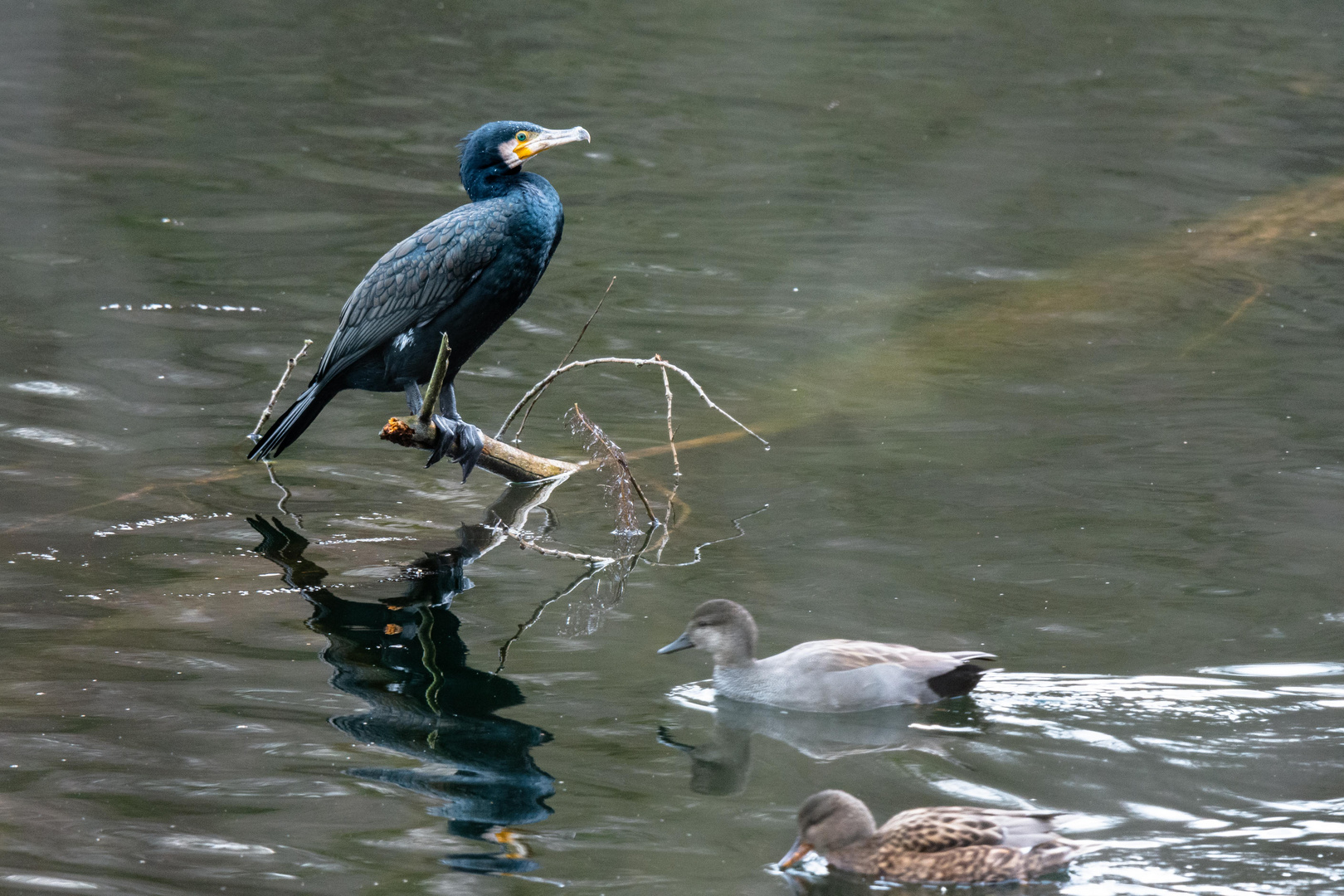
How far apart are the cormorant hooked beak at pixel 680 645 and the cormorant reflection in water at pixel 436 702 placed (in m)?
0.49

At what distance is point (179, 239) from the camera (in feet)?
33.2

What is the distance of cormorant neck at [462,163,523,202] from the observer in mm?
6230

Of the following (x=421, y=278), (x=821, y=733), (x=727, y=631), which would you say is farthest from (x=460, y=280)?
(x=821, y=733)

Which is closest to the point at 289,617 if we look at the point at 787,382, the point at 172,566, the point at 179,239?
the point at 172,566

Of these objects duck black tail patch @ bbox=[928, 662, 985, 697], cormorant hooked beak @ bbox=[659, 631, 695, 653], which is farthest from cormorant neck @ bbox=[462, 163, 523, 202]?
duck black tail patch @ bbox=[928, 662, 985, 697]

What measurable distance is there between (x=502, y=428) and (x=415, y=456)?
2.53 feet

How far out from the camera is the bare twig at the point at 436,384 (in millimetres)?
5703

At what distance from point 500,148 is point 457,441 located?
1.13 metres

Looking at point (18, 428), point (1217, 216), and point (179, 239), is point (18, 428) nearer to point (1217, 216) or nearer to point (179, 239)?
point (179, 239)

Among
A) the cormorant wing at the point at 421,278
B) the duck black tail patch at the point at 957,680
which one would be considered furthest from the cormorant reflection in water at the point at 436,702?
the duck black tail patch at the point at 957,680

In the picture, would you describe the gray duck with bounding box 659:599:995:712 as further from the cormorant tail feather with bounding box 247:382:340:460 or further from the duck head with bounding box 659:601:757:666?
the cormorant tail feather with bounding box 247:382:340:460

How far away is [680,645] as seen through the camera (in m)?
5.06

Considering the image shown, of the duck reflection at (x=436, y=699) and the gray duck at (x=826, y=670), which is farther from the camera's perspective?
the gray duck at (x=826, y=670)

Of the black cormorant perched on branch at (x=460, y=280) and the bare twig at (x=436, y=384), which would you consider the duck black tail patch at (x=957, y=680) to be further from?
the black cormorant perched on branch at (x=460, y=280)
